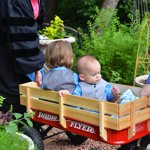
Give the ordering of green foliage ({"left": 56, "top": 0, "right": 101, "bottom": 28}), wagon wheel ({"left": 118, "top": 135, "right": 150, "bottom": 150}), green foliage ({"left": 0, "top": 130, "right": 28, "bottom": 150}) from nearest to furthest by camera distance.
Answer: green foliage ({"left": 0, "top": 130, "right": 28, "bottom": 150}) → wagon wheel ({"left": 118, "top": 135, "right": 150, "bottom": 150}) → green foliage ({"left": 56, "top": 0, "right": 101, "bottom": 28})

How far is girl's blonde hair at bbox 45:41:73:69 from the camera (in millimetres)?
4262

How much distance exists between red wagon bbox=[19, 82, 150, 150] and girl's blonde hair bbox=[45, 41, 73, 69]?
314 millimetres

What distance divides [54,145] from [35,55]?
1287 millimetres

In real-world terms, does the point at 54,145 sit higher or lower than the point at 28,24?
lower

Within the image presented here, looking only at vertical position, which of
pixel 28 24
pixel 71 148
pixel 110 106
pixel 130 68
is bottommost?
pixel 71 148

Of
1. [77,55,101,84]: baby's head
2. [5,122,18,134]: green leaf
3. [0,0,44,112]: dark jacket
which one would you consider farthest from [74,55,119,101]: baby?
[5,122,18,134]: green leaf

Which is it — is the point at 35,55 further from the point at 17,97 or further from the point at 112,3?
the point at 112,3

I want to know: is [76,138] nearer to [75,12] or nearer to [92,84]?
[92,84]

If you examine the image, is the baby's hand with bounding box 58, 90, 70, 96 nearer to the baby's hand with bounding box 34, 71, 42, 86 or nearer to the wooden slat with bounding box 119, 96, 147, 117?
the baby's hand with bounding box 34, 71, 42, 86

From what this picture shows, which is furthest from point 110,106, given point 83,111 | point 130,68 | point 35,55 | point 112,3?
point 112,3

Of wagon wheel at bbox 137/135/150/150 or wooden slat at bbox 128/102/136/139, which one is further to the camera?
wagon wheel at bbox 137/135/150/150

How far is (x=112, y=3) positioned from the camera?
862 centimetres

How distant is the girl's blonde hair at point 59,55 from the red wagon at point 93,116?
31cm

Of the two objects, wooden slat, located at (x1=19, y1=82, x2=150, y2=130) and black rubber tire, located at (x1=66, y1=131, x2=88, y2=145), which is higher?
wooden slat, located at (x1=19, y1=82, x2=150, y2=130)
